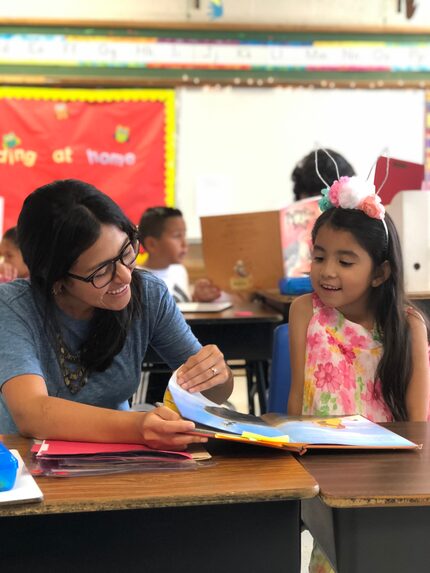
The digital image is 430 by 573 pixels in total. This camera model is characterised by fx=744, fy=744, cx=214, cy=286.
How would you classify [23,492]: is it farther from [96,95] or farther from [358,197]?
[96,95]

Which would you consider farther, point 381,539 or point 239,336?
point 239,336

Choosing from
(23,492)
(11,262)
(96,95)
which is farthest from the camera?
(96,95)

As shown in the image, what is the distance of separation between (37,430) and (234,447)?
0.28m

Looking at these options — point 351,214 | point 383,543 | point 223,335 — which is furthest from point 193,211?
point 383,543

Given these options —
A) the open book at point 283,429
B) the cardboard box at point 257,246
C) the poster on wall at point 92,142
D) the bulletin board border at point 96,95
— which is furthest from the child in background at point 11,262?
the open book at point 283,429

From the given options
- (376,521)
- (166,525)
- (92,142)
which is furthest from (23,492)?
(92,142)

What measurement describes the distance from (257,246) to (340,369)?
4.41ft

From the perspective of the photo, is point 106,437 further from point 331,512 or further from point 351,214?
point 351,214

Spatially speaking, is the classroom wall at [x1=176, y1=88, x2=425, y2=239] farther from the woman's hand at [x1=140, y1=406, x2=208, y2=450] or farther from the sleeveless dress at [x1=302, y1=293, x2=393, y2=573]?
the woman's hand at [x1=140, y1=406, x2=208, y2=450]

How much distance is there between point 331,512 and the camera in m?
0.86

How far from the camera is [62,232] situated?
125cm

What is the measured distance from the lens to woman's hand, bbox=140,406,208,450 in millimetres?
947

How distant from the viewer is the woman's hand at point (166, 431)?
0.95m

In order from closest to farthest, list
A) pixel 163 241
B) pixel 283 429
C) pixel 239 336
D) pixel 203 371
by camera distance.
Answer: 1. pixel 283 429
2. pixel 203 371
3. pixel 239 336
4. pixel 163 241
